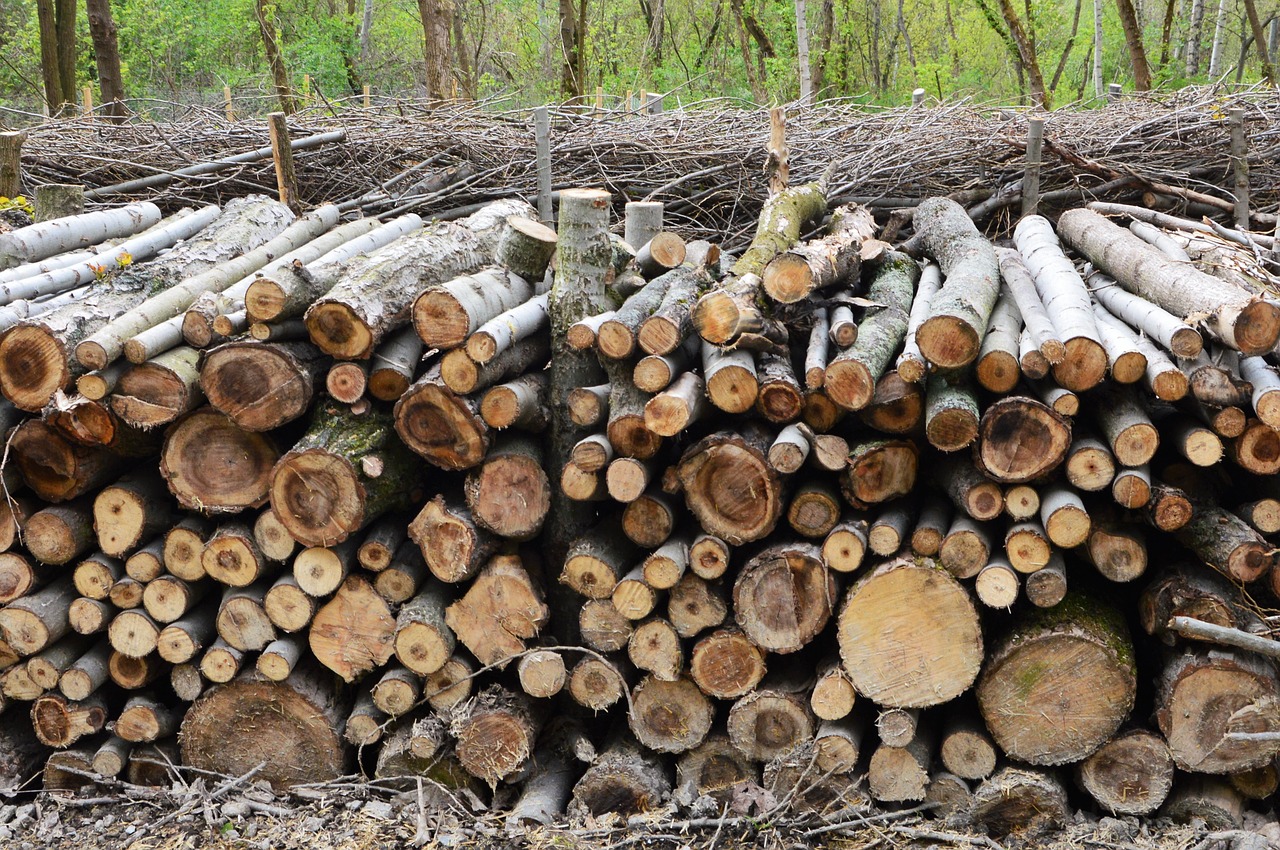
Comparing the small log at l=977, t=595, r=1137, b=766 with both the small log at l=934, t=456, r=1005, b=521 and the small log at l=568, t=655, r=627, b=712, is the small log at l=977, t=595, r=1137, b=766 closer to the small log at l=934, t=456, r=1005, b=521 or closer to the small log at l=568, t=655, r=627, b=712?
the small log at l=934, t=456, r=1005, b=521

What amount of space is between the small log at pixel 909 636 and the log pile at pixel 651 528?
0.01m

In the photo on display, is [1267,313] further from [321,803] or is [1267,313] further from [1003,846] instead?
[321,803]

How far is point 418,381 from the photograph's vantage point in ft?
11.2

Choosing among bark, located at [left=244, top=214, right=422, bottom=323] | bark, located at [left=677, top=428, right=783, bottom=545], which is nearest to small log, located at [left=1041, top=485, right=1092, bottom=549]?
bark, located at [left=677, top=428, right=783, bottom=545]

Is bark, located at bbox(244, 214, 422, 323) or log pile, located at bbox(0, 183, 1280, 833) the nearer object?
log pile, located at bbox(0, 183, 1280, 833)

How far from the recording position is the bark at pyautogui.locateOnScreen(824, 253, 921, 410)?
10.3ft

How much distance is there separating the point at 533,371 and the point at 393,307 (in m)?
0.67

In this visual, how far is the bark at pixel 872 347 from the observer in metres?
3.14

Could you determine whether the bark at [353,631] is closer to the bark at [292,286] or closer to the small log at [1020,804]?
the bark at [292,286]

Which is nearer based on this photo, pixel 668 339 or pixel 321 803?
pixel 668 339

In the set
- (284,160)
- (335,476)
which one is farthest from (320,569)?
(284,160)

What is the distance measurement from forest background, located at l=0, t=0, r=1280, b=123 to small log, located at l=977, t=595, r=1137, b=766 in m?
11.9

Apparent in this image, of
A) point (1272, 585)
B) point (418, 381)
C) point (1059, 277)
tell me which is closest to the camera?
point (1272, 585)

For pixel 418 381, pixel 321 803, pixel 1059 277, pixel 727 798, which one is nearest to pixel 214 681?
pixel 321 803
